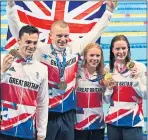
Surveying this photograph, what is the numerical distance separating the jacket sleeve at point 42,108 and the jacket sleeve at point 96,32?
51cm

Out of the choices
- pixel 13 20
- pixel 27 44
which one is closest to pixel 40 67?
pixel 27 44

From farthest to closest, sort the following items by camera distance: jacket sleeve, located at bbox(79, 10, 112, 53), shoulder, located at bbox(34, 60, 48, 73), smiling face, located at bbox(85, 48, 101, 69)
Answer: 1. jacket sleeve, located at bbox(79, 10, 112, 53)
2. smiling face, located at bbox(85, 48, 101, 69)
3. shoulder, located at bbox(34, 60, 48, 73)

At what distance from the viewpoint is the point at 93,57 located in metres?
3.29

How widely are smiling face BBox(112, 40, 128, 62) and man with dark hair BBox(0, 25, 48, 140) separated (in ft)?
2.20

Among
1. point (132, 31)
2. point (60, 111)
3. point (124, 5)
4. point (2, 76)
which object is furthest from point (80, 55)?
point (124, 5)

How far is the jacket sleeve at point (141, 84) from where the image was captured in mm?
3342

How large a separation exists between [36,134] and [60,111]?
270 mm

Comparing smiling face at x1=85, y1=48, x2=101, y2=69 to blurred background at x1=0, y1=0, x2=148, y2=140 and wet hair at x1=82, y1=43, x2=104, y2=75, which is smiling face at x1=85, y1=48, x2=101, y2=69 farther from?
blurred background at x1=0, y1=0, x2=148, y2=140

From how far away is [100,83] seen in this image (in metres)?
3.35

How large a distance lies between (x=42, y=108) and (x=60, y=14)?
40.6 inches

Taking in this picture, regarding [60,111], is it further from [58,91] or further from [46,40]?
[46,40]

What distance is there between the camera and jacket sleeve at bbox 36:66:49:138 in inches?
119

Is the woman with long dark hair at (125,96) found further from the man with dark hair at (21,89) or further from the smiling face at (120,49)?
the man with dark hair at (21,89)

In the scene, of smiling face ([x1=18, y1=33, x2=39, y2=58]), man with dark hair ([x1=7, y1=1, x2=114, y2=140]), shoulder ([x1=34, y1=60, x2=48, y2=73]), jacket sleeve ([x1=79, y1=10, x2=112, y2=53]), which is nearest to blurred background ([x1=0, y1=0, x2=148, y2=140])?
jacket sleeve ([x1=79, y1=10, x2=112, y2=53])
